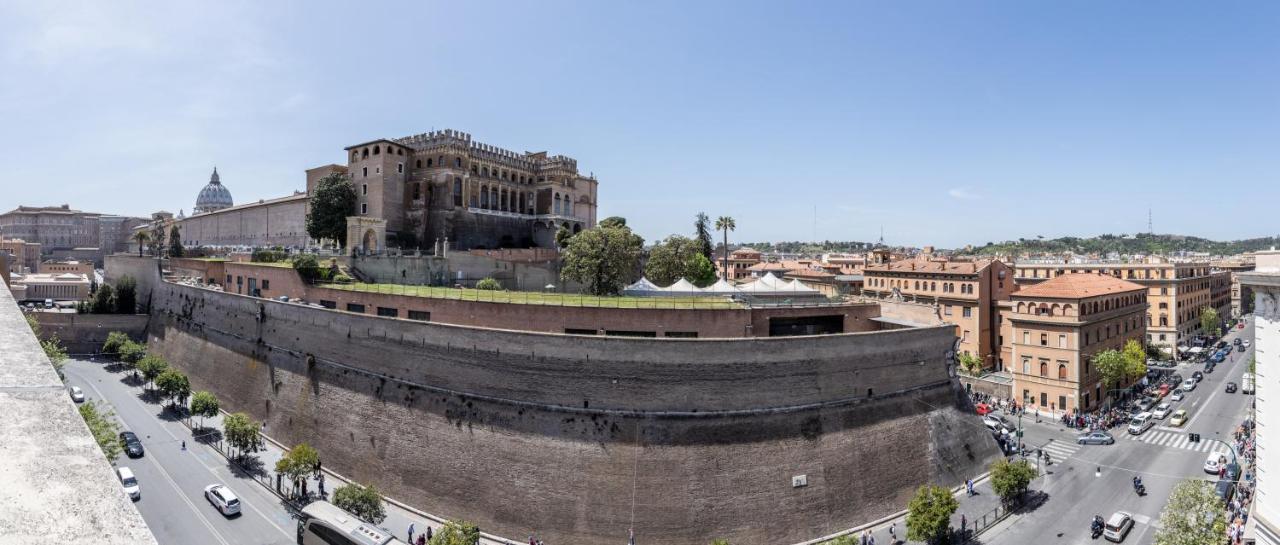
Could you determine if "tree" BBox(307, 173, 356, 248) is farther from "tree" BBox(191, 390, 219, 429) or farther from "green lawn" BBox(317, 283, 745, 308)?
"green lawn" BBox(317, 283, 745, 308)

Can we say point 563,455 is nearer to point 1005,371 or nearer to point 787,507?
point 787,507

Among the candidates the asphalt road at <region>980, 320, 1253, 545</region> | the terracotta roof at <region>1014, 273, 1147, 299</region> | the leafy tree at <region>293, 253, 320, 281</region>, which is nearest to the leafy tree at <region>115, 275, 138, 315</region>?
the leafy tree at <region>293, 253, 320, 281</region>

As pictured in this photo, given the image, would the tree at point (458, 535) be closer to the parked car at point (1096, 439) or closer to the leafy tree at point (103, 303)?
the parked car at point (1096, 439)

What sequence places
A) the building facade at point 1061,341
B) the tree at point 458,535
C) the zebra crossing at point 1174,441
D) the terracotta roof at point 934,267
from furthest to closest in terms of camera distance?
the terracotta roof at point 934,267, the building facade at point 1061,341, the zebra crossing at point 1174,441, the tree at point 458,535

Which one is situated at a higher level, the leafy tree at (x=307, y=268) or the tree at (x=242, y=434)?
the leafy tree at (x=307, y=268)

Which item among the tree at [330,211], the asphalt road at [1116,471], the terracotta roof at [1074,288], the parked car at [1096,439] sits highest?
the tree at [330,211]

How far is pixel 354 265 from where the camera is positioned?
1918 inches

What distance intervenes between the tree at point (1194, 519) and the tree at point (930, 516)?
24.0 feet

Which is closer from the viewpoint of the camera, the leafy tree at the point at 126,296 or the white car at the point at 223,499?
the white car at the point at 223,499

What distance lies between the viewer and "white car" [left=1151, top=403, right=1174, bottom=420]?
1651 inches

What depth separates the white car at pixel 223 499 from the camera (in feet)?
87.1

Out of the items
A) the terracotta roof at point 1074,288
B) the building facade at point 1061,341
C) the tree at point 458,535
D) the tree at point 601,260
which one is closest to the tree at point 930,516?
the tree at point 458,535

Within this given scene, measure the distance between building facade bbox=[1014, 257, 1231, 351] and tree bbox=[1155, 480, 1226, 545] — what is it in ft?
154

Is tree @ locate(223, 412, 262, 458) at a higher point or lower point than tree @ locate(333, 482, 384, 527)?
higher
